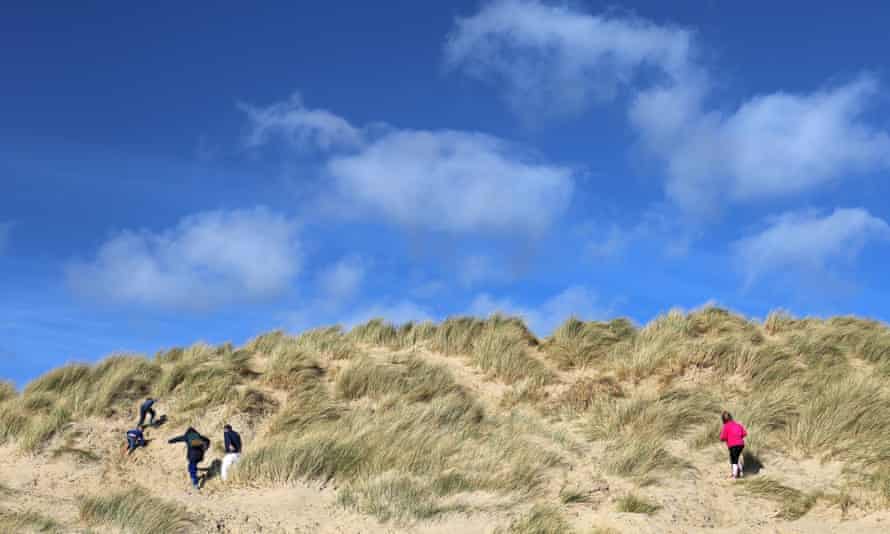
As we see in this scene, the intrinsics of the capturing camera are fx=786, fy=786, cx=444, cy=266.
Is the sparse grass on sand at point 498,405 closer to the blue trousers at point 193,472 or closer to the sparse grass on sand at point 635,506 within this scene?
the sparse grass on sand at point 635,506

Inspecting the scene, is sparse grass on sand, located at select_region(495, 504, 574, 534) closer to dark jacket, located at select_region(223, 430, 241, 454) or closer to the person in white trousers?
the person in white trousers

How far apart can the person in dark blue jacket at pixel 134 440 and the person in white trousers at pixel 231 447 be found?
2106 millimetres

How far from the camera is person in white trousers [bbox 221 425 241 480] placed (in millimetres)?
14734

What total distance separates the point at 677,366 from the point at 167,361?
12799 millimetres

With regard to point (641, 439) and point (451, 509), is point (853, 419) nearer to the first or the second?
point (641, 439)

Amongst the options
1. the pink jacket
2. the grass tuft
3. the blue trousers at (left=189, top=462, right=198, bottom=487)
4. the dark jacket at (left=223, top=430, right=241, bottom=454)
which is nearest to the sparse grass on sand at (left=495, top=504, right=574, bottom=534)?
the pink jacket

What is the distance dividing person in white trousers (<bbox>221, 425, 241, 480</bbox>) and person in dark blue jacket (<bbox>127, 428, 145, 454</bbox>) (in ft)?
6.91

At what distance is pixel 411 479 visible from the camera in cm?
1436

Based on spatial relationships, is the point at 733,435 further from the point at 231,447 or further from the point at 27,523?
the point at 27,523

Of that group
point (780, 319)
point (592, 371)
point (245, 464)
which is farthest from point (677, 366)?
point (245, 464)

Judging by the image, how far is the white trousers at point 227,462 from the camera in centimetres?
1462

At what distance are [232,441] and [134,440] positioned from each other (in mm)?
2464

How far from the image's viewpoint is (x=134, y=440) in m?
16.1

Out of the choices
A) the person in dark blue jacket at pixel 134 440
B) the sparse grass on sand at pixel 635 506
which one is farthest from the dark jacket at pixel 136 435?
the sparse grass on sand at pixel 635 506
